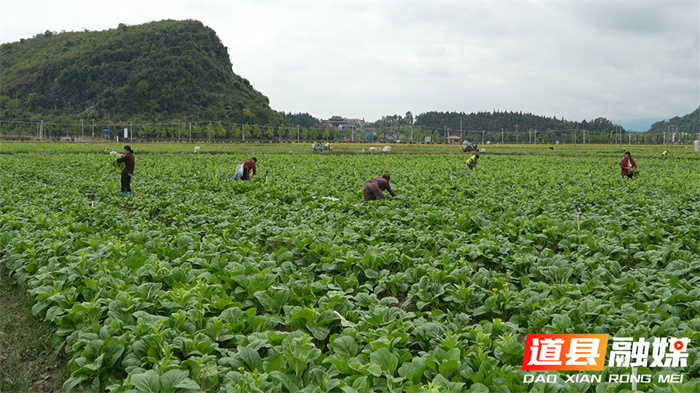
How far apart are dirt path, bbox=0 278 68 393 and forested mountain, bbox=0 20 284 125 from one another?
134180 millimetres

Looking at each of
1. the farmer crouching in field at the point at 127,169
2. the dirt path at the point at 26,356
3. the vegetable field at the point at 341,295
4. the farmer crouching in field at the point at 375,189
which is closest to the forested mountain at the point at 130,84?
the farmer crouching in field at the point at 127,169

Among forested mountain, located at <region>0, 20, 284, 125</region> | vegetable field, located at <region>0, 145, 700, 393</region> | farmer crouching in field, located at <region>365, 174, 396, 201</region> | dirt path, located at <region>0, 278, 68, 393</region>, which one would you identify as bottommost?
dirt path, located at <region>0, 278, 68, 393</region>

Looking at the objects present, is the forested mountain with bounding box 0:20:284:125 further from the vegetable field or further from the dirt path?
the dirt path

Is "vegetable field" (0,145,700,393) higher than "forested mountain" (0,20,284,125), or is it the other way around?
"forested mountain" (0,20,284,125)

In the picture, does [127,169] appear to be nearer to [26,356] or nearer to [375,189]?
[375,189]

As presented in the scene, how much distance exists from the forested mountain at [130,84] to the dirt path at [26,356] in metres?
134

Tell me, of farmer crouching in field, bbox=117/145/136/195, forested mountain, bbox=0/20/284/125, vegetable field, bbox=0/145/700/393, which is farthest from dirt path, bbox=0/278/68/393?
forested mountain, bbox=0/20/284/125

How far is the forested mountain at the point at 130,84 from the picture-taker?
5423 inches

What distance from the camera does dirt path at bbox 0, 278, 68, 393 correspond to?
4.93 metres

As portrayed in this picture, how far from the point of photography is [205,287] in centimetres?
596

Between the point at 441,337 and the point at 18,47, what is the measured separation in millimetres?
226947

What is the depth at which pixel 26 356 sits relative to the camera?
554 centimetres

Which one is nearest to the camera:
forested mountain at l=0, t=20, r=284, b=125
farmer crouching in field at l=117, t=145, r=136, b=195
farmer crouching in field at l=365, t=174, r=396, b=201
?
farmer crouching in field at l=365, t=174, r=396, b=201

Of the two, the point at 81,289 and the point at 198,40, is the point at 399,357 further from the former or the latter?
the point at 198,40
